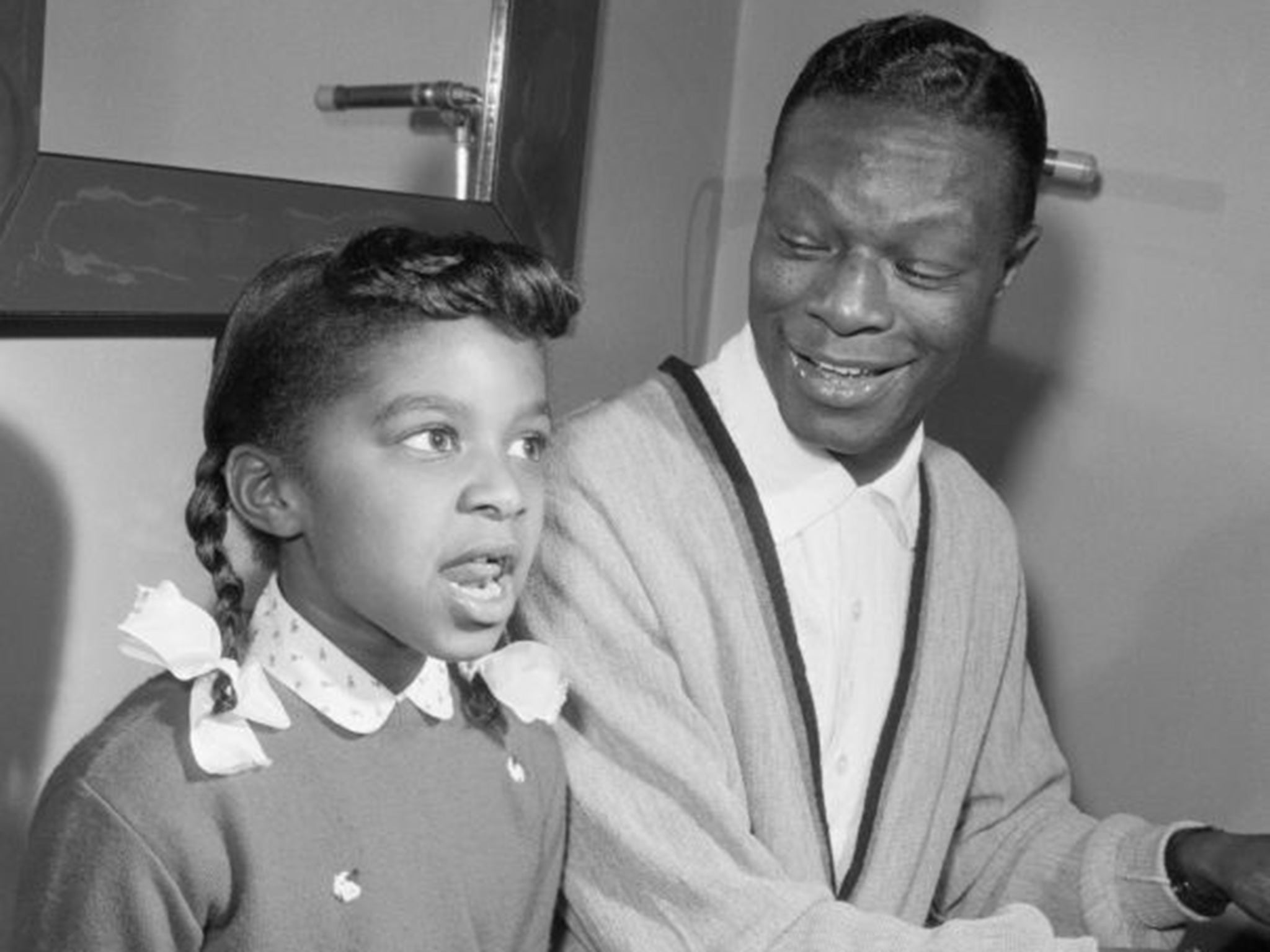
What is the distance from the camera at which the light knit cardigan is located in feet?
3.48

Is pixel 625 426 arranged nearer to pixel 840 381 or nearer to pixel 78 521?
pixel 840 381

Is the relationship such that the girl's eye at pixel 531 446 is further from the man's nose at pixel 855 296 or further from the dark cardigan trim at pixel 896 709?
the dark cardigan trim at pixel 896 709

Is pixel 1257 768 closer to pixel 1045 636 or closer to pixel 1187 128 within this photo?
pixel 1045 636

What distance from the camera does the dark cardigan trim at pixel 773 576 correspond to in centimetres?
115

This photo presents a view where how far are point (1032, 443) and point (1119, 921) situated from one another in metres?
0.53

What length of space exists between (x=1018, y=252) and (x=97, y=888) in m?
0.75

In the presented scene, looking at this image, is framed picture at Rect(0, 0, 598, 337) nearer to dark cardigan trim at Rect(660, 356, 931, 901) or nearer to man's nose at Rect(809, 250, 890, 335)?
dark cardigan trim at Rect(660, 356, 931, 901)

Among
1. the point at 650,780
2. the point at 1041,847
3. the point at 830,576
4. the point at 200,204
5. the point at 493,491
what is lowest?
the point at 1041,847

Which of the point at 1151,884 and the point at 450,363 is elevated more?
the point at 450,363

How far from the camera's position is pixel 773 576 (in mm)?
Answer: 1162

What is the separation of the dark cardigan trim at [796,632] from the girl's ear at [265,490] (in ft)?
1.14

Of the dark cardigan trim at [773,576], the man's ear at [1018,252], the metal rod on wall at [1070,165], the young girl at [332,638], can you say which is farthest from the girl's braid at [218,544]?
the metal rod on wall at [1070,165]

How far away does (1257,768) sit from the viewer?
1.44 m

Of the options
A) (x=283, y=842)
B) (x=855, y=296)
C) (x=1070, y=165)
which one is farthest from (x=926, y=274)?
(x=283, y=842)
